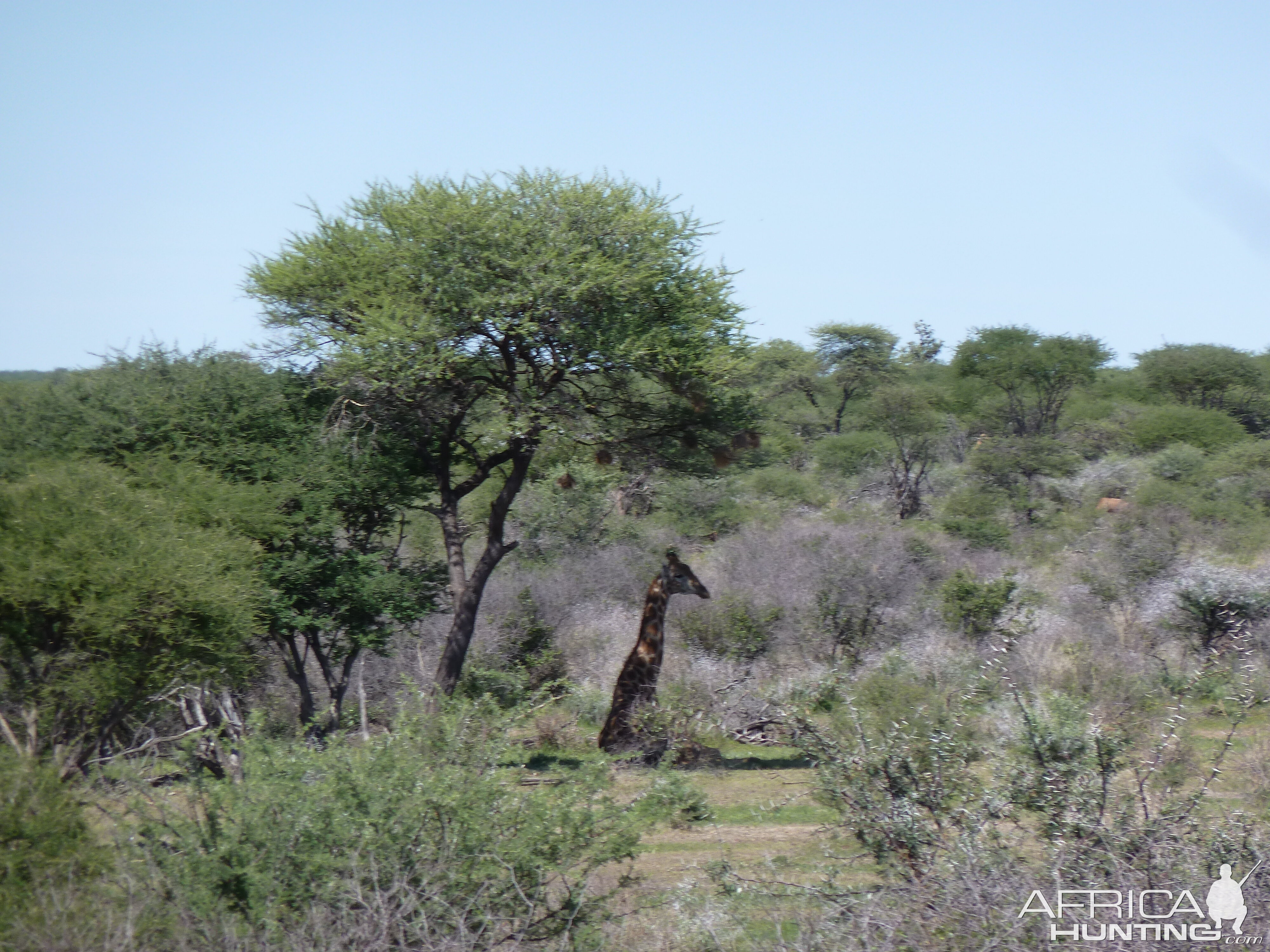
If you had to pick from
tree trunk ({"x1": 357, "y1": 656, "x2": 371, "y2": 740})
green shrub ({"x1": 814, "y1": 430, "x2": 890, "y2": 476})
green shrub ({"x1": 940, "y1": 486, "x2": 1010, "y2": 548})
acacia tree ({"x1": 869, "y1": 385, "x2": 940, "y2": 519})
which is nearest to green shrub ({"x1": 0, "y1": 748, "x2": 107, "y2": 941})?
tree trunk ({"x1": 357, "y1": 656, "x2": 371, "y2": 740})

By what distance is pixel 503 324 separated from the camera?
43.1 ft

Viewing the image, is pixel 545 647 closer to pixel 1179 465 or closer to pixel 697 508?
pixel 697 508

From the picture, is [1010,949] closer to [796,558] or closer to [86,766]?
[86,766]

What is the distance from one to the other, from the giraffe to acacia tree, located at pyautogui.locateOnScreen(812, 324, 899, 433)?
31.0 meters

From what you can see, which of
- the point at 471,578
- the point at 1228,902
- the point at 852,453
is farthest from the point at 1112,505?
the point at 1228,902

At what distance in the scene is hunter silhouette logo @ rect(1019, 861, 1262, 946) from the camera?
197 inches

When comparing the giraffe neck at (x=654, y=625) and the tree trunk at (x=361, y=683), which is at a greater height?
the giraffe neck at (x=654, y=625)

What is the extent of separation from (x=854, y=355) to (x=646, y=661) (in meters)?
34.9

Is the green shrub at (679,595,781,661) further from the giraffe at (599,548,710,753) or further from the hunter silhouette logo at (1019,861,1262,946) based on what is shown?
the hunter silhouette logo at (1019,861,1262,946)

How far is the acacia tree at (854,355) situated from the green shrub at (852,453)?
360 inches

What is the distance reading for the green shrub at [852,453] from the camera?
3400 cm

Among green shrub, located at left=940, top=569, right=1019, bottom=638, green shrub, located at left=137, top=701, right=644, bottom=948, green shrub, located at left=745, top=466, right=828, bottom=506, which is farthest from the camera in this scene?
green shrub, located at left=745, top=466, right=828, bottom=506

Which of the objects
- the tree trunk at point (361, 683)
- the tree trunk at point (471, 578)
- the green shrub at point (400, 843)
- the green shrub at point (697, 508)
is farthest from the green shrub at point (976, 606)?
the green shrub at point (400, 843)

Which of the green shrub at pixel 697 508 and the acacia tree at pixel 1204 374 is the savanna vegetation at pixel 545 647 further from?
the acacia tree at pixel 1204 374
